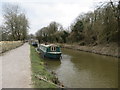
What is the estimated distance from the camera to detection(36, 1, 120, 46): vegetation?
2761cm

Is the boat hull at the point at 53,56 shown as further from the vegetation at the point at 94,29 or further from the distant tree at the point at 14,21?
the distant tree at the point at 14,21

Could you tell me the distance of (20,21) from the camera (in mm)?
53469

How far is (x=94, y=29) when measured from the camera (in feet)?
122

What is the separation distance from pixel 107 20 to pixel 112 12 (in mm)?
1323

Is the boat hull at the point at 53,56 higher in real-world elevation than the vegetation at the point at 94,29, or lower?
lower

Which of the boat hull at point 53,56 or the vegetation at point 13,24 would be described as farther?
the vegetation at point 13,24

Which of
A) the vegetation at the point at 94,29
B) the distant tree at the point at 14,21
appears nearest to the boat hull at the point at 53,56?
the vegetation at the point at 94,29

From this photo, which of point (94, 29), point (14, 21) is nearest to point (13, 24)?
point (14, 21)

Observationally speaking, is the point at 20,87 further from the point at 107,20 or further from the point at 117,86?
the point at 107,20

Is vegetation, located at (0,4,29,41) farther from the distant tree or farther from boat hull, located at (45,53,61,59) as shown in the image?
boat hull, located at (45,53,61,59)

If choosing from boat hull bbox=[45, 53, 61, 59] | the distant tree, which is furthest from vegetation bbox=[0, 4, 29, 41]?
boat hull bbox=[45, 53, 61, 59]

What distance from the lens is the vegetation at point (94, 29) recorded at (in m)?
27.6

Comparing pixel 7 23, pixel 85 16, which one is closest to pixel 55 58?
pixel 7 23

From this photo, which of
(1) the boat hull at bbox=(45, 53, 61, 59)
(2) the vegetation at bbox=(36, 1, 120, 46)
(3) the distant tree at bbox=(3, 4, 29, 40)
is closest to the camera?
(1) the boat hull at bbox=(45, 53, 61, 59)
